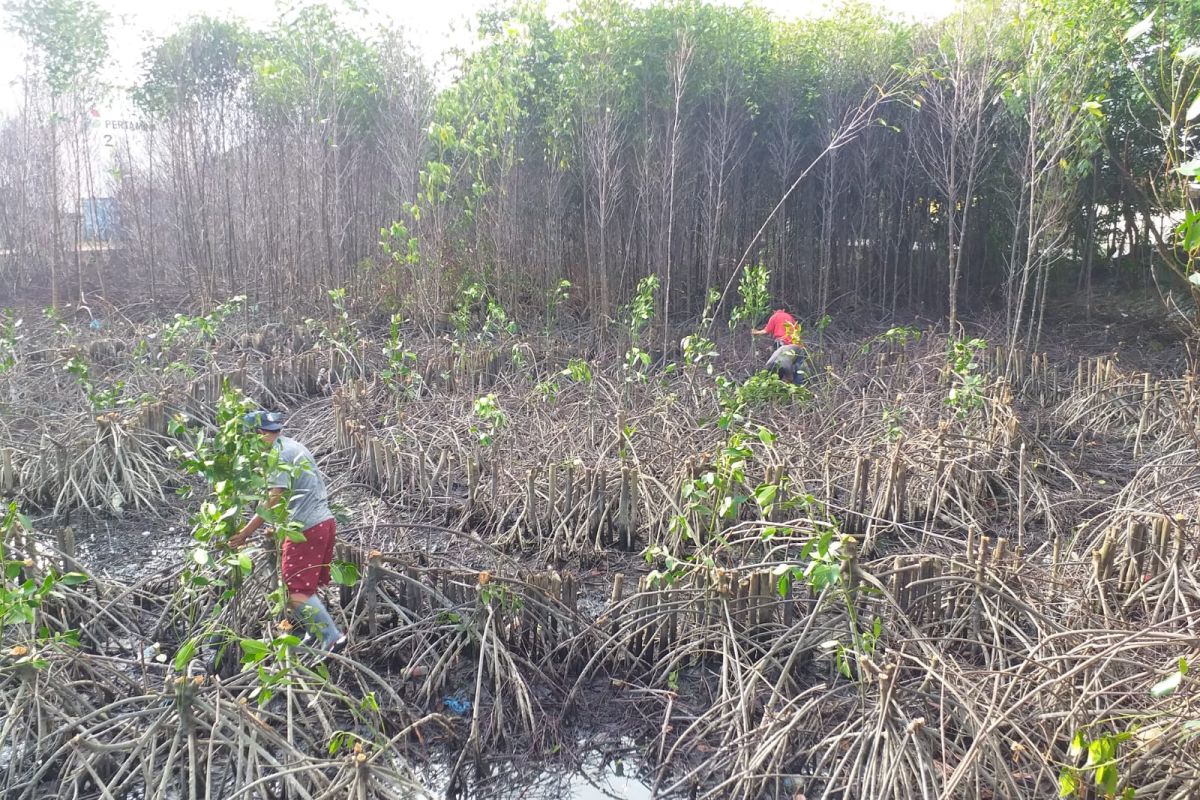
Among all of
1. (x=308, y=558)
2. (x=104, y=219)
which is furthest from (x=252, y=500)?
(x=104, y=219)

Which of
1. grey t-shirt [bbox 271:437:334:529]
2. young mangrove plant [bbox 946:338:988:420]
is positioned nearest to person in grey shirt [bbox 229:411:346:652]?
grey t-shirt [bbox 271:437:334:529]

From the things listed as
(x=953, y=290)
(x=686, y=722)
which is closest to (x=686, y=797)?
(x=686, y=722)

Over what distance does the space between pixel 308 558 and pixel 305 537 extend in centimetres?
12

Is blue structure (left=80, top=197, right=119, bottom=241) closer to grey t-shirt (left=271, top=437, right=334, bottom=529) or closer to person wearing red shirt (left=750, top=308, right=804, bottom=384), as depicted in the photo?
person wearing red shirt (left=750, top=308, right=804, bottom=384)

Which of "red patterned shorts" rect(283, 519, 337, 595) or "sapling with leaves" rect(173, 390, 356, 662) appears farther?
"red patterned shorts" rect(283, 519, 337, 595)

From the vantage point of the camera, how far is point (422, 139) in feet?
32.7

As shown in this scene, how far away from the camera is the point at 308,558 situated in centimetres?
379

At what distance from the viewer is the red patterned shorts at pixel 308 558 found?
369cm

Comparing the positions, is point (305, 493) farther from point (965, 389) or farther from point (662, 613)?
point (965, 389)

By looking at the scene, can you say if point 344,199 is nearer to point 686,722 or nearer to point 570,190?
point 570,190

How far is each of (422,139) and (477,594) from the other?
740 cm

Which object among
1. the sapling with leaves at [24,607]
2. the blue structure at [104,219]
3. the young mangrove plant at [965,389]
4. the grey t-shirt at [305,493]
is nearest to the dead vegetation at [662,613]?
the sapling with leaves at [24,607]

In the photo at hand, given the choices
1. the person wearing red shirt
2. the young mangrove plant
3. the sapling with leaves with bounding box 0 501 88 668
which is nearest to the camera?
the sapling with leaves with bounding box 0 501 88 668

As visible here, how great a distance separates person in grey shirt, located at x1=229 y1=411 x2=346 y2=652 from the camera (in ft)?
11.8
